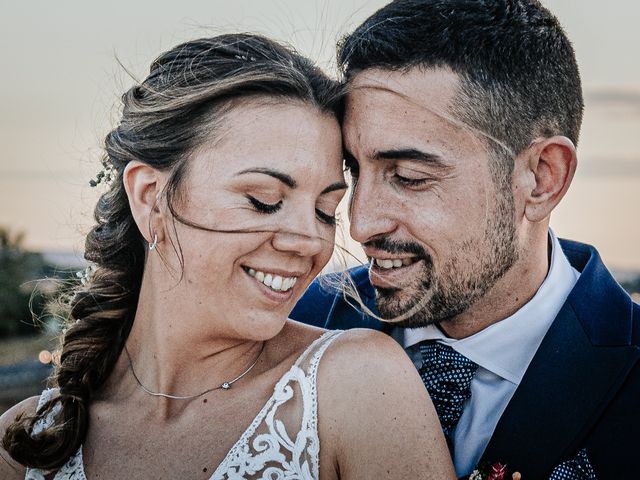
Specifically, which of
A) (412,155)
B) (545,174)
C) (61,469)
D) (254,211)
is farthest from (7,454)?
(545,174)

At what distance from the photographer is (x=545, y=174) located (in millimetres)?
3850

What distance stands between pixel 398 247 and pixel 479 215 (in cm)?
38

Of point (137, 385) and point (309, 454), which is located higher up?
point (309, 454)

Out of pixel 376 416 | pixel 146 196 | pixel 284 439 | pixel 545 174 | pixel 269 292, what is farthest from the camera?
pixel 545 174

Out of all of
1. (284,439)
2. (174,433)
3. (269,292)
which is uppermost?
(269,292)

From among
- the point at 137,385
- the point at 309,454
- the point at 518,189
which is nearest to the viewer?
the point at 309,454

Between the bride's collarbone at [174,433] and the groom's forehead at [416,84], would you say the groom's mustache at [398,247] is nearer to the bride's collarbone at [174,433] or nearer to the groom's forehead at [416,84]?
the groom's forehead at [416,84]

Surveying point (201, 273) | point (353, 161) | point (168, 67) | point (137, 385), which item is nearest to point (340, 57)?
point (353, 161)

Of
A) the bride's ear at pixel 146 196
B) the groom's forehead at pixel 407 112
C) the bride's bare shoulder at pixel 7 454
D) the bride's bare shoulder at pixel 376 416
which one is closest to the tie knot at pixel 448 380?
the bride's bare shoulder at pixel 376 416

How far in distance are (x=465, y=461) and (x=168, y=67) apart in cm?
205

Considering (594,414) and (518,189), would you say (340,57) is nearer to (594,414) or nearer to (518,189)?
(518,189)

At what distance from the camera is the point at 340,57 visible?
3.87 m

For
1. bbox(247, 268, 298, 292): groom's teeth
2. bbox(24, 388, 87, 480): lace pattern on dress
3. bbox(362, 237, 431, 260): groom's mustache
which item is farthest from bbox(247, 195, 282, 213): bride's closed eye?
bbox(24, 388, 87, 480): lace pattern on dress

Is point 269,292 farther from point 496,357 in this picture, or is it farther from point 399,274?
point 496,357
